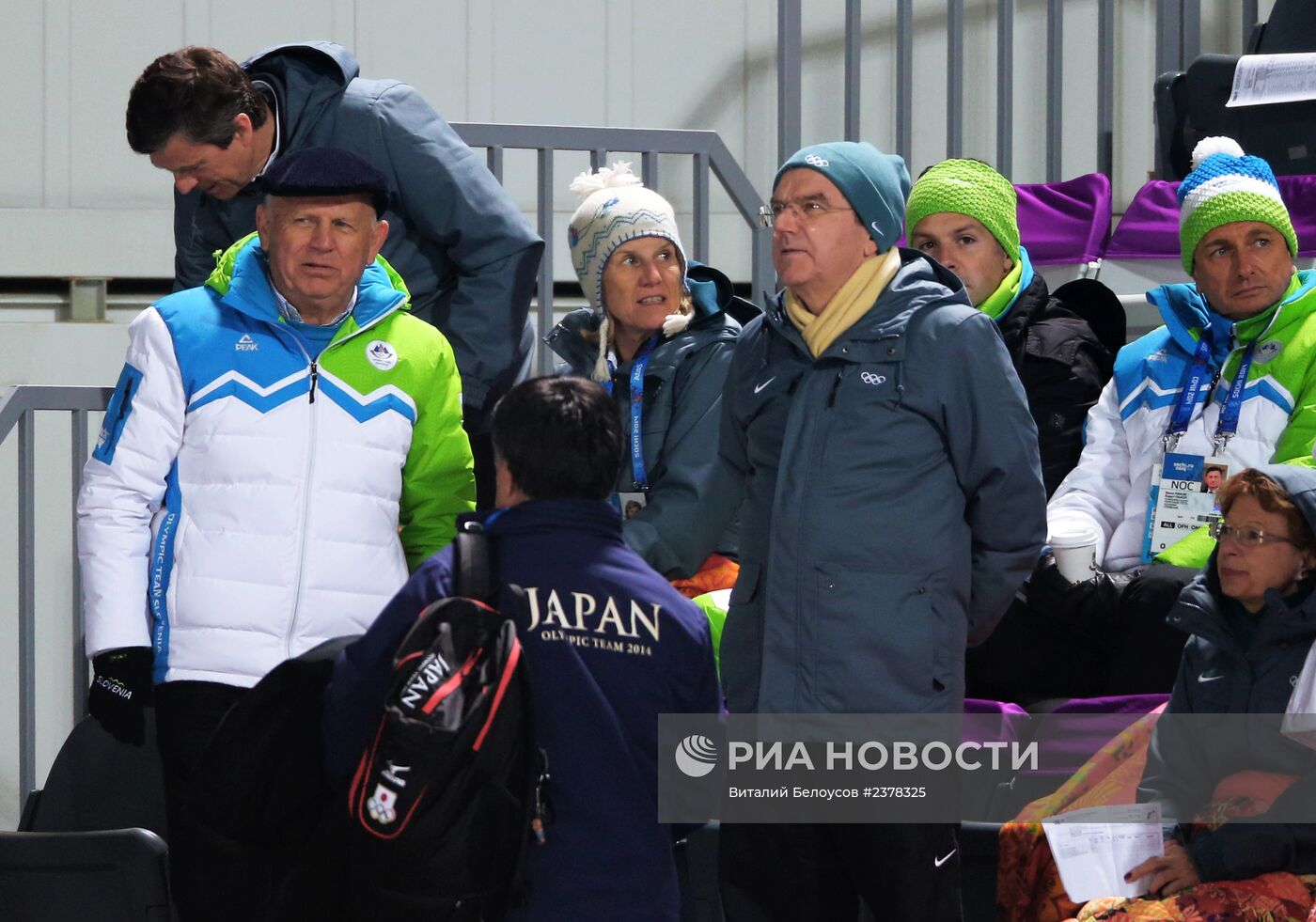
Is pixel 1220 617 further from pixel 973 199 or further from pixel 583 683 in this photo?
pixel 583 683

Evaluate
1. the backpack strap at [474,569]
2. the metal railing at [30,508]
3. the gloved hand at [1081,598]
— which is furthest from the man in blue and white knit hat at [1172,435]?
the metal railing at [30,508]

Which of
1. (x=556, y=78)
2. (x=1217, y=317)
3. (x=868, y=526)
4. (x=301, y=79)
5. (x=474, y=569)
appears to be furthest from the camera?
(x=556, y=78)

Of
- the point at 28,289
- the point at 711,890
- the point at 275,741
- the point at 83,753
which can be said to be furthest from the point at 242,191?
the point at 28,289

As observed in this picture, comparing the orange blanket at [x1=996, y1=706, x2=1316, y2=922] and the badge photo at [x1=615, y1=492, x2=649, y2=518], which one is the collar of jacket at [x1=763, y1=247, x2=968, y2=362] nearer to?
the badge photo at [x1=615, y1=492, x2=649, y2=518]

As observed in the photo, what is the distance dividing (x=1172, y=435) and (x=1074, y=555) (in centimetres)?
37

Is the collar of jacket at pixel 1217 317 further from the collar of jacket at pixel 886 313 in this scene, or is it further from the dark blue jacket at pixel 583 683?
the dark blue jacket at pixel 583 683

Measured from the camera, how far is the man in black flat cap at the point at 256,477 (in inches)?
120

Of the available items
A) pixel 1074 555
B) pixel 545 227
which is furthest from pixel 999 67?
pixel 1074 555

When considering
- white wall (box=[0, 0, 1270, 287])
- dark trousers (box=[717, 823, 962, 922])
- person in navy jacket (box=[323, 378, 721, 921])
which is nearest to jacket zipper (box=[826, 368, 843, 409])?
person in navy jacket (box=[323, 378, 721, 921])

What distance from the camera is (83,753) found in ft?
11.0

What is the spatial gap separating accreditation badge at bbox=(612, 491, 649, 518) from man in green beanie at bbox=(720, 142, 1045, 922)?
583 millimetres

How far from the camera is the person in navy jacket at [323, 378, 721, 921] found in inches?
99.1

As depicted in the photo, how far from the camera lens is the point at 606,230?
3818mm

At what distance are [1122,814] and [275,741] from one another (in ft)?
4.80
